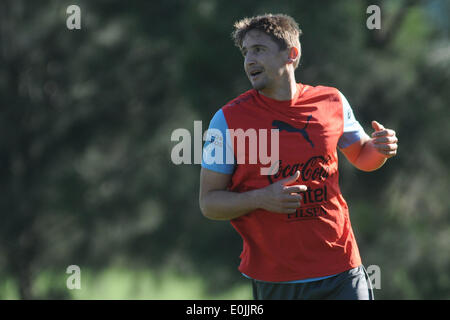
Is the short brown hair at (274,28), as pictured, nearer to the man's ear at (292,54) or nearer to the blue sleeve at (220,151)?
the man's ear at (292,54)

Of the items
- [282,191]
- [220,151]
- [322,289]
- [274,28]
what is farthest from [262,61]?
[322,289]

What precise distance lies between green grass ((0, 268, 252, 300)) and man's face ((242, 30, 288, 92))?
608 cm

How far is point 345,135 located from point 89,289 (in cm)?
737

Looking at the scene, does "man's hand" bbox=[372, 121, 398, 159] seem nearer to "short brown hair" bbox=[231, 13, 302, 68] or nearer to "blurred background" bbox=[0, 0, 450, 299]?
"short brown hair" bbox=[231, 13, 302, 68]

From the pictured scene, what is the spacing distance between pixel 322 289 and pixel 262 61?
863 millimetres

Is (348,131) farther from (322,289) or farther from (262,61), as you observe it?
(322,289)

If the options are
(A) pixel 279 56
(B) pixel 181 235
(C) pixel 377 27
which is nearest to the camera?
(A) pixel 279 56

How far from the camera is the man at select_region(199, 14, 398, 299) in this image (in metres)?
2.18

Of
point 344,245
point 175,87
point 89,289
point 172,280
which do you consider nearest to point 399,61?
point 175,87

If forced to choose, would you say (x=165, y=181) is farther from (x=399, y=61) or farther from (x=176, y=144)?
(x=399, y=61)

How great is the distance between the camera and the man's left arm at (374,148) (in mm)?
2320

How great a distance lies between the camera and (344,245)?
2.26m

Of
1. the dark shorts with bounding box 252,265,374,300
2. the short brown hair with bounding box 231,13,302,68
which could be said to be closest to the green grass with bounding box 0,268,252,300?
the dark shorts with bounding box 252,265,374,300

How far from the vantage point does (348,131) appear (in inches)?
96.2
